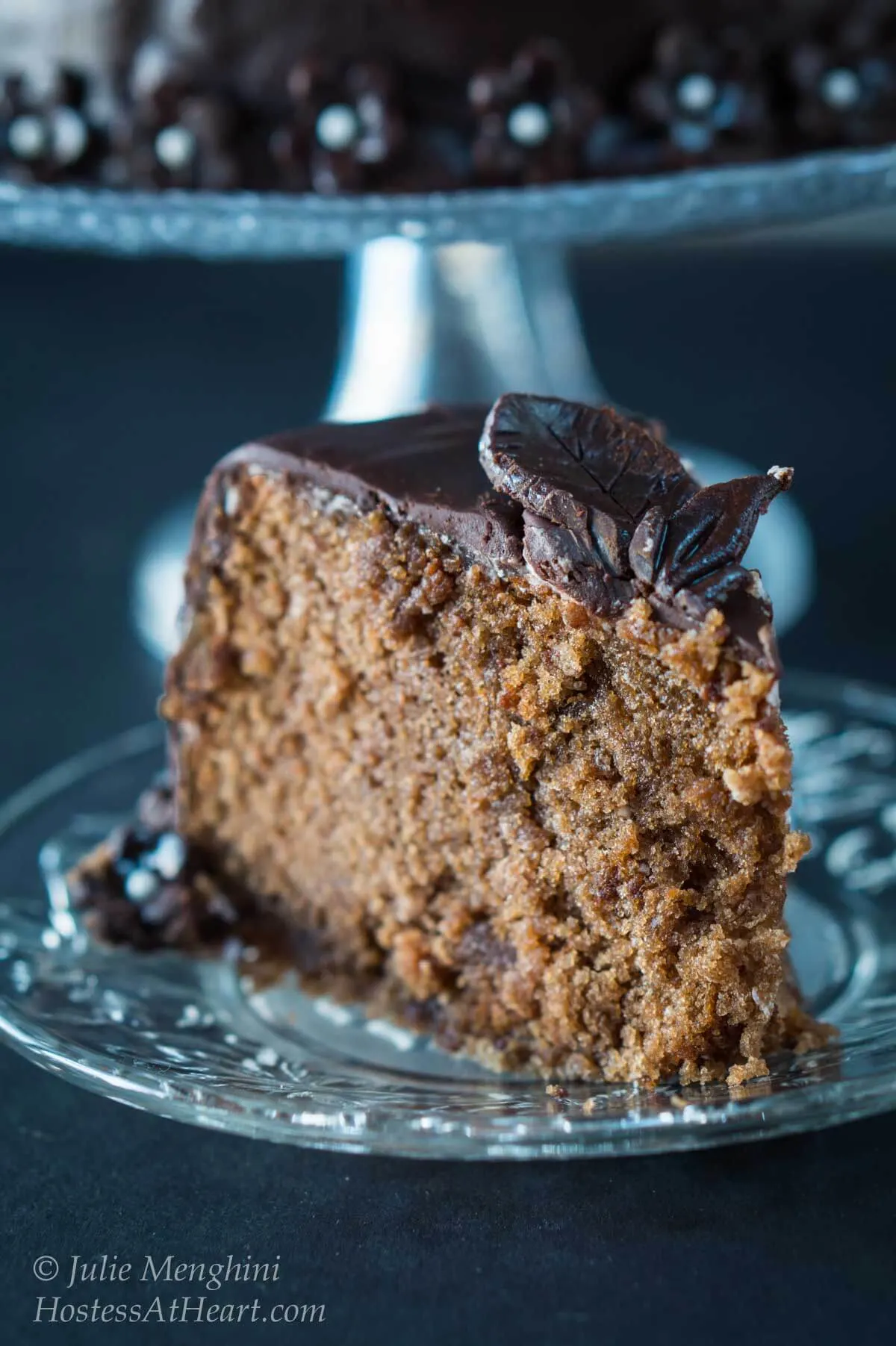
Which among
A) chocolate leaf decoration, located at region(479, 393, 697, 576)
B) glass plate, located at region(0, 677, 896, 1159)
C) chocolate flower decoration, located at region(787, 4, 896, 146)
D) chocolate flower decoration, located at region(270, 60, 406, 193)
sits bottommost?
glass plate, located at region(0, 677, 896, 1159)

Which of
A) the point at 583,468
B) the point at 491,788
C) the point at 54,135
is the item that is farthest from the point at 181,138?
the point at 491,788

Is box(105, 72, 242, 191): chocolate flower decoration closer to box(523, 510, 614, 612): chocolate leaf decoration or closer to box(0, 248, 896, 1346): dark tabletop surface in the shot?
box(0, 248, 896, 1346): dark tabletop surface

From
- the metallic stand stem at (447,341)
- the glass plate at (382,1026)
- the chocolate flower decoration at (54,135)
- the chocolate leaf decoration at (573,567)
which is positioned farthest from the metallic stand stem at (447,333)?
the chocolate leaf decoration at (573,567)

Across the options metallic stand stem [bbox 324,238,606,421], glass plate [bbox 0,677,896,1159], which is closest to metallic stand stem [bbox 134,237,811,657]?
metallic stand stem [bbox 324,238,606,421]

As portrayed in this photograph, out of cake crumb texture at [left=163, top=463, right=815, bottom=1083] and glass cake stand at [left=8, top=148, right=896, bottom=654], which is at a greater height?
glass cake stand at [left=8, top=148, right=896, bottom=654]

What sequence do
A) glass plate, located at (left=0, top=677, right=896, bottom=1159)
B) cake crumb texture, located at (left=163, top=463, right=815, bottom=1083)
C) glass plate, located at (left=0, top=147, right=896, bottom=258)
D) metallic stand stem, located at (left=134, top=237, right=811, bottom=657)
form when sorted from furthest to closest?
1. metallic stand stem, located at (left=134, top=237, right=811, bottom=657)
2. glass plate, located at (left=0, top=147, right=896, bottom=258)
3. cake crumb texture, located at (left=163, top=463, right=815, bottom=1083)
4. glass plate, located at (left=0, top=677, right=896, bottom=1159)
